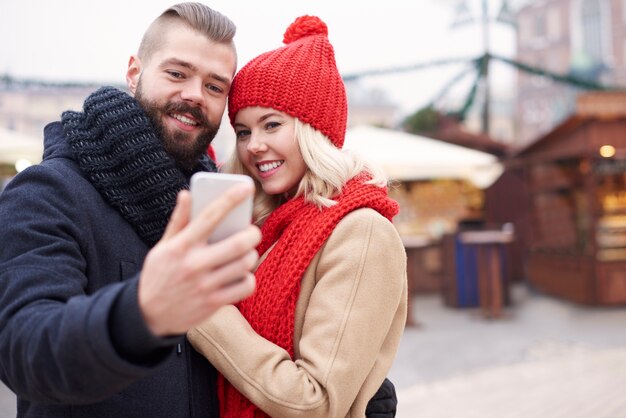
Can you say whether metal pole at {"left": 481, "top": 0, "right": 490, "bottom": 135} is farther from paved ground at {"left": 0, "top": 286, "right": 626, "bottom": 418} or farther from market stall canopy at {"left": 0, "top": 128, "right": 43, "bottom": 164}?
market stall canopy at {"left": 0, "top": 128, "right": 43, "bottom": 164}

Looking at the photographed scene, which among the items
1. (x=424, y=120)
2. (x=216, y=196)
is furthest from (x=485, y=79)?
(x=216, y=196)

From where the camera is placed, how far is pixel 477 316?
8648mm

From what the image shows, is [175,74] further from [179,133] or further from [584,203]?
[584,203]

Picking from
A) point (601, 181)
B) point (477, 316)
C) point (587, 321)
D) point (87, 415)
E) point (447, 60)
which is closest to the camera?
point (87, 415)

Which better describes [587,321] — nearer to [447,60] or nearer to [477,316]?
[477,316]

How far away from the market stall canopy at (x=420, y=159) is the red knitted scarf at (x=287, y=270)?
7094 mm

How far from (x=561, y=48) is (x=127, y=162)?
51813 millimetres

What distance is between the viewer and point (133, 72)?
6.09ft

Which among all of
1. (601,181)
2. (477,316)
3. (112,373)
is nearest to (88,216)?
(112,373)

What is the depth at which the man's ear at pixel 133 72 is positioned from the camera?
1836 millimetres

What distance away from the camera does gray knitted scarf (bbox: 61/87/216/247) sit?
1.50 meters

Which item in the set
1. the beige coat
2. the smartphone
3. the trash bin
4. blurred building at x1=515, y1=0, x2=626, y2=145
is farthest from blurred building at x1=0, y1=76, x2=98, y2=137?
blurred building at x1=515, y1=0, x2=626, y2=145

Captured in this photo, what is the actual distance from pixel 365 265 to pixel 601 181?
9.10 meters

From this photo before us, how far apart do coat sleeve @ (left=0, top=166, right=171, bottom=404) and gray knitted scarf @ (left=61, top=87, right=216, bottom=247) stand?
0.15 meters
